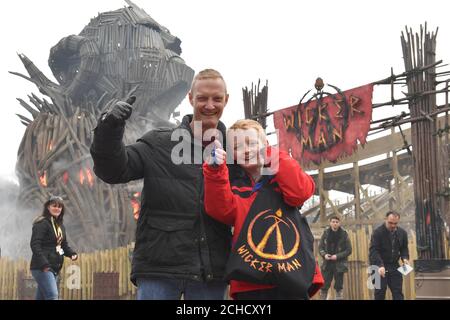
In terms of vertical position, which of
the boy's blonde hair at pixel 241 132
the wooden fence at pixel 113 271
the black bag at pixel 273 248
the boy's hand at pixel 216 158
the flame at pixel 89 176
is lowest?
the wooden fence at pixel 113 271

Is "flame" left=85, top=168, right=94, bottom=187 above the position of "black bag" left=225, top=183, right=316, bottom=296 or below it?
above

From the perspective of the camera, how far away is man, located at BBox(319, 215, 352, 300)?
356 inches

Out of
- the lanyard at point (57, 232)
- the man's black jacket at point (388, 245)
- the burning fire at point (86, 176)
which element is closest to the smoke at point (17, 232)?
the burning fire at point (86, 176)

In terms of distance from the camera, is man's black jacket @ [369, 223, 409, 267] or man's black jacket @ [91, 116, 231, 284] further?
man's black jacket @ [369, 223, 409, 267]

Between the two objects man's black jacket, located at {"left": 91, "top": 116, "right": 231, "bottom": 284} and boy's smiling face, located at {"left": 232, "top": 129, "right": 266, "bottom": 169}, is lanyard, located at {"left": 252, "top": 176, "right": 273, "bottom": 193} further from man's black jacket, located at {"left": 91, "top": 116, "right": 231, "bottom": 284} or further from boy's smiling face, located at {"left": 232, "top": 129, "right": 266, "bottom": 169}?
man's black jacket, located at {"left": 91, "top": 116, "right": 231, "bottom": 284}

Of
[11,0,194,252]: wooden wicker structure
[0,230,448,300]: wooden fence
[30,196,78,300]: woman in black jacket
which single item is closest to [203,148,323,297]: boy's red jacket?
[30,196,78,300]: woman in black jacket

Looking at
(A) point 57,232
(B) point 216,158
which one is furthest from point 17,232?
(B) point 216,158

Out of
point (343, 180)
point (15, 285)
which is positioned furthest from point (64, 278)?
point (343, 180)

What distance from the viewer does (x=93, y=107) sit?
29.0 metres

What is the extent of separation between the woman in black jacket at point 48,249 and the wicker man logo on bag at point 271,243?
15.6 feet

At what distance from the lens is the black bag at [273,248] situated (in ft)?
8.34

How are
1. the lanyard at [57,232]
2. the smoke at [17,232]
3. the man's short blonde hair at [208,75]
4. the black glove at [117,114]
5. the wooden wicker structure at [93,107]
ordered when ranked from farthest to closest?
1. the smoke at [17,232]
2. the wooden wicker structure at [93,107]
3. the lanyard at [57,232]
4. the man's short blonde hair at [208,75]
5. the black glove at [117,114]

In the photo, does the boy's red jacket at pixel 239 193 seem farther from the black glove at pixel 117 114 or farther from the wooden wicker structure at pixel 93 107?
the wooden wicker structure at pixel 93 107

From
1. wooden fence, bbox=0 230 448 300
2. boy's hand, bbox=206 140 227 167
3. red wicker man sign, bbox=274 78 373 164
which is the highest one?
red wicker man sign, bbox=274 78 373 164
